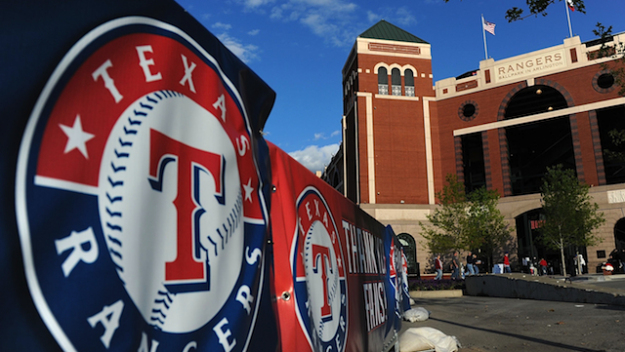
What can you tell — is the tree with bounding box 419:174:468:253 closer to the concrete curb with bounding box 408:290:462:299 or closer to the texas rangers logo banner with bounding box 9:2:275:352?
the concrete curb with bounding box 408:290:462:299

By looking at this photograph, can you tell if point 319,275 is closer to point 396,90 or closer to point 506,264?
point 506,264

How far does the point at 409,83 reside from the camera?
37250 millimetres

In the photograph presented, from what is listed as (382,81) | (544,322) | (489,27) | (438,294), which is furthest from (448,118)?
(544,322)

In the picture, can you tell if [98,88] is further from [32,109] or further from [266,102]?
[266,102]

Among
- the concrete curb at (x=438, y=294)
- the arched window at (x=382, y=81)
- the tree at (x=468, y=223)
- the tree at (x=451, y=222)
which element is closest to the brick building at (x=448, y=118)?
the arched window at (x=382, y=81)

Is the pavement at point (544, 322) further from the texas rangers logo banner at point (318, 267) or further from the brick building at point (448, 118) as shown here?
the brick building at point (448, 118)

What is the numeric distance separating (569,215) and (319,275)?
99.8 ft

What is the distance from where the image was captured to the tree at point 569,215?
1107 inches

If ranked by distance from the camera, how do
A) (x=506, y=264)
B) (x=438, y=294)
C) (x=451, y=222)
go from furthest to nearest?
(x=451, y=222) → (x=506, y=264) → (x=438, y=294)

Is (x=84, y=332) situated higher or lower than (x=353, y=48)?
lower

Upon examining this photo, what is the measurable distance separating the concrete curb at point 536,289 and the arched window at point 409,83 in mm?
20934

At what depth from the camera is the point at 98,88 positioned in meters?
1.31

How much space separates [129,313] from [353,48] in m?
39.9

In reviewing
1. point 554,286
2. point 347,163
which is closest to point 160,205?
point 554,286
